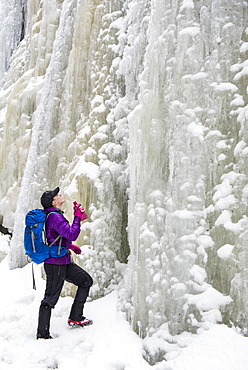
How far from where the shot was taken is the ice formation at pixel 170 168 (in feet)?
11.1

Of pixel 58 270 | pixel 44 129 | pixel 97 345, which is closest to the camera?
pixel 97 345

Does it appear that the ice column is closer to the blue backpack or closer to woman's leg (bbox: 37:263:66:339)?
the blue backpack

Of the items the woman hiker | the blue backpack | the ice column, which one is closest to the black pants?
the woman hiker

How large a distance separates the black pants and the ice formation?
562mm

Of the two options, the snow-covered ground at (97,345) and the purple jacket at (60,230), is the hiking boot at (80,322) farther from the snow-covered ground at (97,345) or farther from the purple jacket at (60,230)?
the purple jacket at (60,230)

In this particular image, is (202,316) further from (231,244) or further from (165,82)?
(165,82)

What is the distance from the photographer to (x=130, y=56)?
17.4 ft

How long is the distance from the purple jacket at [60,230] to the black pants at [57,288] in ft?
0.27

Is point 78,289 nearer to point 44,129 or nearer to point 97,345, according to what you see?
point 97,345

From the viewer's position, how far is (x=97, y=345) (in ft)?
12.4

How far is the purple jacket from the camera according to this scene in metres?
3.95

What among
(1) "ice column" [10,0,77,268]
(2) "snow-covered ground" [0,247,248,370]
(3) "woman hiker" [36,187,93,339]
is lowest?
(2) "snow-covered ground" [0,247,248,370]

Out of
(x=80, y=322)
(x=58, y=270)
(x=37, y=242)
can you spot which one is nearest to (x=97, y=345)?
(x=80, y=322)

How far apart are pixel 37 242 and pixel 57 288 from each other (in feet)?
1.95
